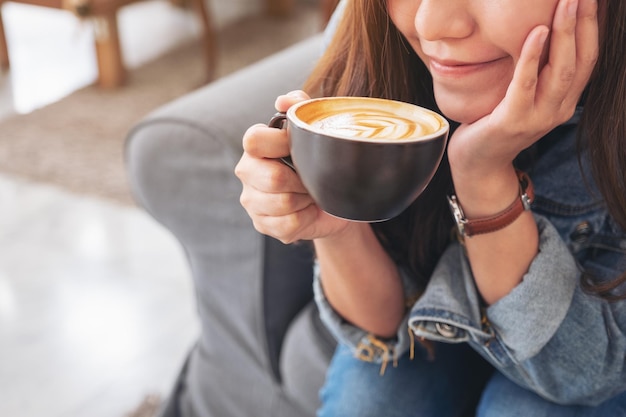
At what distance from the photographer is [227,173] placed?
3.23ft

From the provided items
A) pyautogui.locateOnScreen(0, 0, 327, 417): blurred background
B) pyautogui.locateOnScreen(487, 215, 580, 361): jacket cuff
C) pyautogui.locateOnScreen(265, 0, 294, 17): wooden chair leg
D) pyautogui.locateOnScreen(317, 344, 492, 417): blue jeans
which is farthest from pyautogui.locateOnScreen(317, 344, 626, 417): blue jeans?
pyautogui.locateOnScreen(265, 0, 294, 17): wooden chair leg

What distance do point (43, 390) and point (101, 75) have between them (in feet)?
5.48

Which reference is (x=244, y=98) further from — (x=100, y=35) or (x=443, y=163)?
(x=100, y=35)

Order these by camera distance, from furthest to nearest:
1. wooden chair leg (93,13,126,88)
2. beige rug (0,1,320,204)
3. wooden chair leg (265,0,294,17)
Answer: wooden chair leg (265,0,294,17)
wooden chair leg (93,13,126,88)
beige rug (0,1,320,204)

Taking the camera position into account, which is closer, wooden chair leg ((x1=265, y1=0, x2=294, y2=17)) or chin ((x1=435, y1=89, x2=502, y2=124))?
chin ((x1=435, y1=89, x2=502, y2=124))

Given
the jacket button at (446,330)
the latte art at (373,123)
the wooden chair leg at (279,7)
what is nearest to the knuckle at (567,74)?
the latte art at (373,123)

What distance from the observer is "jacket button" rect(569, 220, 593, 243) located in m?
0.76

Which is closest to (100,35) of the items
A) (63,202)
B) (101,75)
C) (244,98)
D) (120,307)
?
(101,75)

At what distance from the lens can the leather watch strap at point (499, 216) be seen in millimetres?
680

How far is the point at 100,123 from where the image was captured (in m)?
2.53

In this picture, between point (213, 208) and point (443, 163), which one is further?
point (213, 208)

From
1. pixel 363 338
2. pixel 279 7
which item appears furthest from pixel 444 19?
pixel 279 7

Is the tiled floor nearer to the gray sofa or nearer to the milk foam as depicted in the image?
the gray sofa

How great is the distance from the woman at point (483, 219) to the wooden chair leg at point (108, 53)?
212 cm
